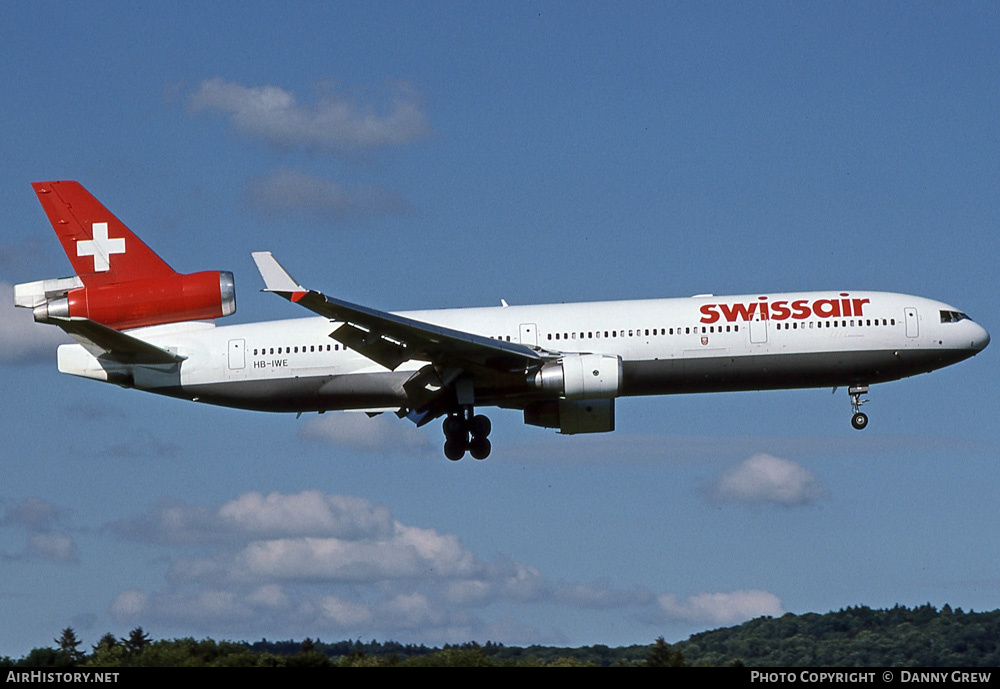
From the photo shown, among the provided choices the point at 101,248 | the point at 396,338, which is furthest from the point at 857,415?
the point at 101,248

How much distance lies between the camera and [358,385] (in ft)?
128

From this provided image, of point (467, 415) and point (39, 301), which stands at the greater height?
point (39, 301)

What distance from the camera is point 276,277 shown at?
33281 mm

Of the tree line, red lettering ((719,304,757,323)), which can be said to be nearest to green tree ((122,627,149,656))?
the tree line

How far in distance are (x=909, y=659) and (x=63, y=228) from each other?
30401mm

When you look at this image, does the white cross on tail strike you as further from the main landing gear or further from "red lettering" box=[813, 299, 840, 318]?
"red lettering" box=[813, 299, 840, 318]

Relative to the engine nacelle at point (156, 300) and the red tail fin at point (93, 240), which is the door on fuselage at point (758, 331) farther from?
the red tail fin at point (93, 240)

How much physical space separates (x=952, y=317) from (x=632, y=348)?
10.0 metres

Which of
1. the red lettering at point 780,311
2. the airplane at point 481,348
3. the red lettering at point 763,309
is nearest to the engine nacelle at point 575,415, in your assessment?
the airplane at point 481,348

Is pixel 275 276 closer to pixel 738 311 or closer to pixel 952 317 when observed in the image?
pixel 738 311

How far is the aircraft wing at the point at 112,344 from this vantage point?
3709cm

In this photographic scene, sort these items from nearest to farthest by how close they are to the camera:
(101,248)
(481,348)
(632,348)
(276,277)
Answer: (276,277) → (481,348) → (632,348) → (101,248)
